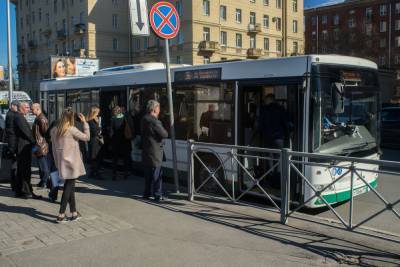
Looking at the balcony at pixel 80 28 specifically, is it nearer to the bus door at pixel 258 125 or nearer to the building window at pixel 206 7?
the building window at pixel 206 7

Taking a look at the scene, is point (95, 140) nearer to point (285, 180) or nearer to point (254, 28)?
point (285, 180)

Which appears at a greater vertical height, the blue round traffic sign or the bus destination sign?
the blue round traffic sign

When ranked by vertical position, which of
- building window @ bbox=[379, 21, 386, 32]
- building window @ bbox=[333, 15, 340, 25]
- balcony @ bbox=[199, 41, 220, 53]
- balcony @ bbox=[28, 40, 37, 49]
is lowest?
balcony @ bbox=[199, 41, 220, 53]

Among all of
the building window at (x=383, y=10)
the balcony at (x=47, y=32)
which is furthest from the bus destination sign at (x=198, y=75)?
the building window at (x=383, y=10)

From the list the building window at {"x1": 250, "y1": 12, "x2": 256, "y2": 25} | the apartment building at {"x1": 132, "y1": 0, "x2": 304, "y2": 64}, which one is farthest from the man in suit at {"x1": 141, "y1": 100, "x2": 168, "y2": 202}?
the building window at {"x1": 250, "y1": 12, "x2": 256, "y2": 25}

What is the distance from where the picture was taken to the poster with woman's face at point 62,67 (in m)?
24.8

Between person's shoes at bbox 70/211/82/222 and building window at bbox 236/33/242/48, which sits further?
building window at bbox 236/33/242/48

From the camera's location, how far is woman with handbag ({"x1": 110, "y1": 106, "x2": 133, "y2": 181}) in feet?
33.0

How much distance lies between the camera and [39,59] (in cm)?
7725

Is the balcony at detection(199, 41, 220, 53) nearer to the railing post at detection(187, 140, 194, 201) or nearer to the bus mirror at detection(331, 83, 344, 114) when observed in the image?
the railing post at detection(187, 140, 194, 201)

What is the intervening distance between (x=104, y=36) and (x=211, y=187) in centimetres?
5731

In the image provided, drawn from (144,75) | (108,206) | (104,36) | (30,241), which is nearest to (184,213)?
(108,206)

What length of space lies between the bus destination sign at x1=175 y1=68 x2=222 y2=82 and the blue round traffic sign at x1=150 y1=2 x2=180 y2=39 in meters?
1.12

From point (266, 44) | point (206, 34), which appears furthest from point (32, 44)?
point (266, 44)
